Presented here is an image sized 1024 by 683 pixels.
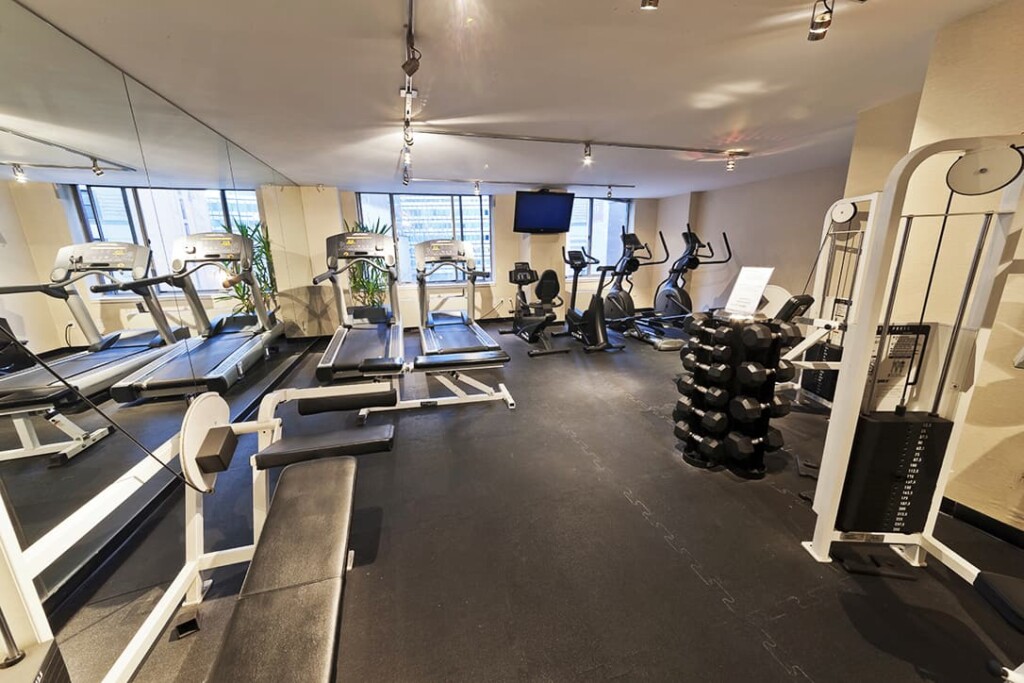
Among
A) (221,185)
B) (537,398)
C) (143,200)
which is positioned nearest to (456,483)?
(537,398)

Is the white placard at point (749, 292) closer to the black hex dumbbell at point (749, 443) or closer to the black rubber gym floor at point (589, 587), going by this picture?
the black hex dumbbell at point (749, 443)

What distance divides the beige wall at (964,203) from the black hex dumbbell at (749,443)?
839 mm

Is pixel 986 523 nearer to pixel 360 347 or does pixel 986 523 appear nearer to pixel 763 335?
pixel 763 335

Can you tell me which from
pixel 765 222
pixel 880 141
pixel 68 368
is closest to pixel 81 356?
pixel 68 368

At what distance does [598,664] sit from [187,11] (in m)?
3.04

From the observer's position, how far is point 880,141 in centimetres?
271

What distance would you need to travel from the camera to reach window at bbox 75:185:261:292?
6.55 ft

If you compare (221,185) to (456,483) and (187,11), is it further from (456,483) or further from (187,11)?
(456,483)

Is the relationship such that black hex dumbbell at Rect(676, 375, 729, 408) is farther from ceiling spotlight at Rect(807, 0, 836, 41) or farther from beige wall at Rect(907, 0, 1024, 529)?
ceiling spotlight at Rect(807, 0, 836, 41)

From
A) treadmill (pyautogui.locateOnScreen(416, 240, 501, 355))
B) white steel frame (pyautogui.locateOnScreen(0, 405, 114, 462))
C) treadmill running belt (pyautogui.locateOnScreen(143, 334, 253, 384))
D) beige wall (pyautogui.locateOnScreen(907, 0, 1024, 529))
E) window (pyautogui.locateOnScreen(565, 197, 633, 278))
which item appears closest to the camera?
beige wall (pyautogui.locateOnScreen(907, 0, 1024, 529))

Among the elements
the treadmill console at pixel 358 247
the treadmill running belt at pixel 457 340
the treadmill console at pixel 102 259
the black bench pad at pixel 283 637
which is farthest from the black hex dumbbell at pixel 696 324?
the treadmill console at pixel 102 259

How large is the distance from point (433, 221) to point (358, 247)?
2.62m

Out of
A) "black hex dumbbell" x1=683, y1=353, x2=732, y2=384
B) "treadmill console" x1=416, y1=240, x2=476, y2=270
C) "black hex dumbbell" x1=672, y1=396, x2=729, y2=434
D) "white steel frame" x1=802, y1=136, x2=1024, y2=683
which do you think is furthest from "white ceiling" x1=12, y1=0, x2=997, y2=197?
"black hex dumbbell" x1=672, y1=396, x2=729, y2=434

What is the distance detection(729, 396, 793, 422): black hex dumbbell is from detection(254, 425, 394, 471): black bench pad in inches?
80.7
